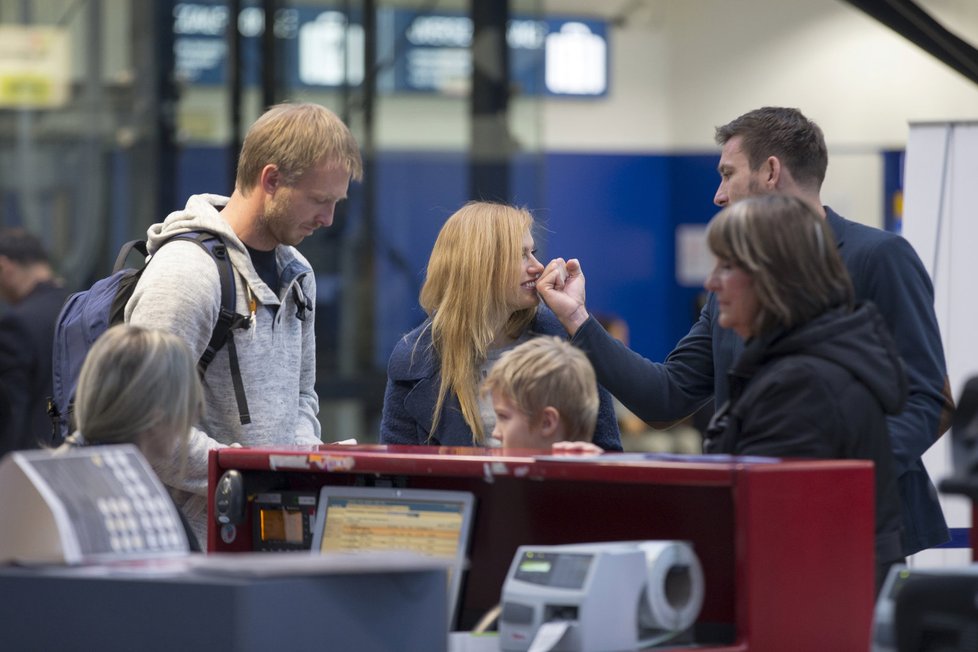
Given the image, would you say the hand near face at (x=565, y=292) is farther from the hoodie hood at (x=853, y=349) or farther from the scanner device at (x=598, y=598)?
the scanner device at (x=598, y=598)

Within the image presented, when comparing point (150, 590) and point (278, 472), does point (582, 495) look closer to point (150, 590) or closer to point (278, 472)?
point (278, 472)

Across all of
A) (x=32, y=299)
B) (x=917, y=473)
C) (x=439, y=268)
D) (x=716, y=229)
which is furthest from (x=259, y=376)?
(x=32, y=299)

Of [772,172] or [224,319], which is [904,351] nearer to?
[772,172]

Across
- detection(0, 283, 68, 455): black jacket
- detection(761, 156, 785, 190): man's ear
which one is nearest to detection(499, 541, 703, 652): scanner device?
detection(761, 156, 785, 190): man's ear

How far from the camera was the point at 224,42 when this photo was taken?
8172 millimetres

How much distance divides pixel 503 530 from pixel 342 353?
5.22 metres

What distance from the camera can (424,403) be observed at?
11.6ft

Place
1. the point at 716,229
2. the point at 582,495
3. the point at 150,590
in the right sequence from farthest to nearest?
the point at 582,495, the point at 716,229, the point at 150,590

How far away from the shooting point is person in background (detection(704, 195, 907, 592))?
2.59 meters

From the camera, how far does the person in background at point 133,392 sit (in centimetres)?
266

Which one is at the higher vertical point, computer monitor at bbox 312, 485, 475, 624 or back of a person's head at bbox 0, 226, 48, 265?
back of a person's head at bbox 0, 226, 48, 265

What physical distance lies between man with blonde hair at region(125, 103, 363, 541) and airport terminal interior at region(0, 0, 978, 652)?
0.44 feet

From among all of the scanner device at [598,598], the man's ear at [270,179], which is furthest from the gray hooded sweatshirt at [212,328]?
the scanner device at [598,598]

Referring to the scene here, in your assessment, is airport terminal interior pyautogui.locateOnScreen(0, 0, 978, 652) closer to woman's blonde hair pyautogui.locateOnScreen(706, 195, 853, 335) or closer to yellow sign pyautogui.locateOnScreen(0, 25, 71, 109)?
yellow sign pyautogui.locateOnScreen(0, 25, 71, 109)
